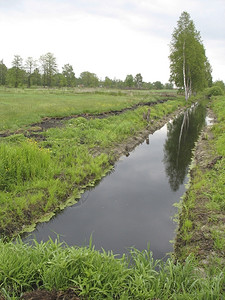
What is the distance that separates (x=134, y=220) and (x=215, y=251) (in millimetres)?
2898

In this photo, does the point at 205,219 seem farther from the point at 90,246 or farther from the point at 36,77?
the point at 36,77

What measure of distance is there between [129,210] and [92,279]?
15.7 ft

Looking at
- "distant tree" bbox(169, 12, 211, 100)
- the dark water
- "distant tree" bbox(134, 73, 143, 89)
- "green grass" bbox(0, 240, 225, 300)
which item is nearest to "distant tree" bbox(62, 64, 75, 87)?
"distant tree" bbox(134, 73, 143, 89)

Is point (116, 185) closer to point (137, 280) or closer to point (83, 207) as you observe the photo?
point (83, 207)

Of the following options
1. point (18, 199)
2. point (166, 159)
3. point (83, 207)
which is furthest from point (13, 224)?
point (166, 159)

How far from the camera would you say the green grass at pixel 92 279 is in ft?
12.0

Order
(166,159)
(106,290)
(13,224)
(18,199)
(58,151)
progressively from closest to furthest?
1. (106,290)
2. (13,224)
3. (18,199)
4. (58,151)
5. (166,159)

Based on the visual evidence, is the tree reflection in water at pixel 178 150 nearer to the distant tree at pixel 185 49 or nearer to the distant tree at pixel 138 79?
the distant tree at pixel 185 49

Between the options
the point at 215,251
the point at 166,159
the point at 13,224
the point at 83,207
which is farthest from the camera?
the point at 166,159

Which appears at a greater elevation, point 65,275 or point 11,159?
point 11,159

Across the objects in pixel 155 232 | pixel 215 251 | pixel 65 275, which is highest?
pixel 65 275

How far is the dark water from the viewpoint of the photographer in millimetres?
6754

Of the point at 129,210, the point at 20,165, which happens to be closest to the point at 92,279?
the point at 129,210

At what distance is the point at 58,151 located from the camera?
1170 centimetres
